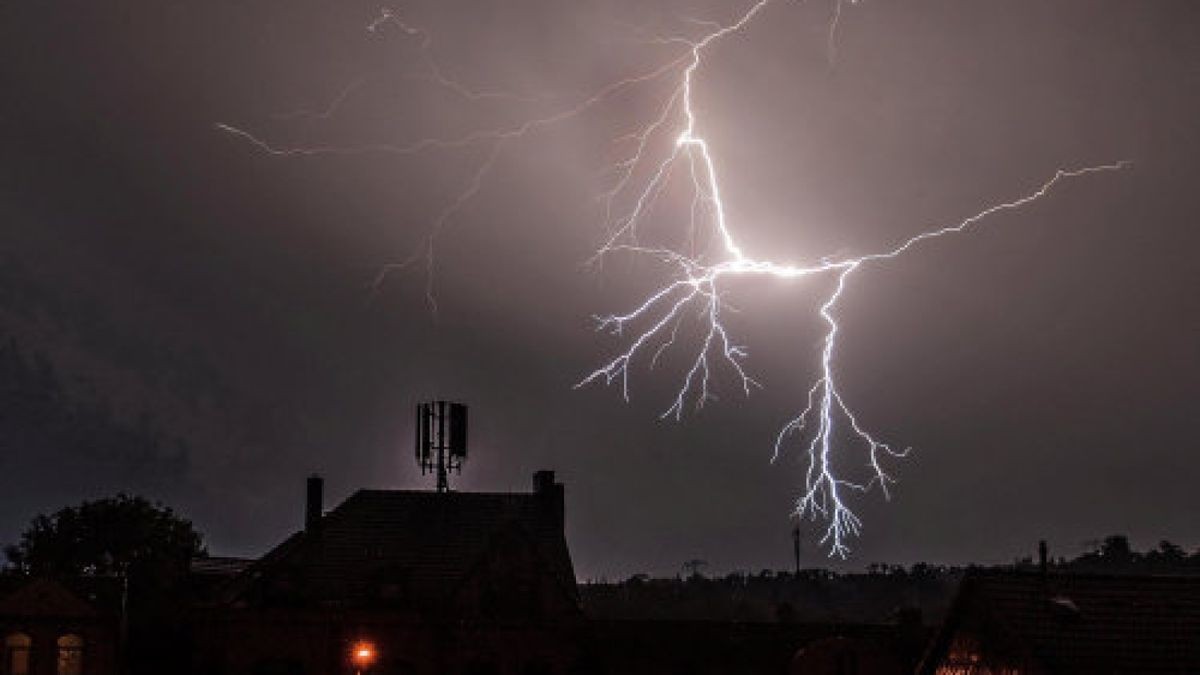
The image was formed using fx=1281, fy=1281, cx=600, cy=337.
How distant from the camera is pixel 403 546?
147 feet

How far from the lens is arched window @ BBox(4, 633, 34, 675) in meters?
43.2

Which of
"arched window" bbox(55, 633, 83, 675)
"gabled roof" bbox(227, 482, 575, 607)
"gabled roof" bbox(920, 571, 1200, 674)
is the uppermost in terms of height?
"gabled roof" bbox(227, 482, 575, 607)

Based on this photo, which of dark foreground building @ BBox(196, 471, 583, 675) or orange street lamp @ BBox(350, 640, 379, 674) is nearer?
orange street lamp @ BBox(350, 640, 379, 674)

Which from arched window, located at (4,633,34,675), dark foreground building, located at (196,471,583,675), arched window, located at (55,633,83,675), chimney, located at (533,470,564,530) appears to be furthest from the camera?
chimney, located at (533,470,564,530)

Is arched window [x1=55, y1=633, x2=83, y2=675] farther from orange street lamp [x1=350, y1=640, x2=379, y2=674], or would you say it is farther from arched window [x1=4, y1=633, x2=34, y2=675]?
orange street lamp [x1=350, y1=640, x2=379, y2=674]

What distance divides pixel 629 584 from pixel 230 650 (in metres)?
85.1

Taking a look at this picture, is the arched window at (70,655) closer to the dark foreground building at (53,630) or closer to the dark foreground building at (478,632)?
the dark foreground building at (53,630)

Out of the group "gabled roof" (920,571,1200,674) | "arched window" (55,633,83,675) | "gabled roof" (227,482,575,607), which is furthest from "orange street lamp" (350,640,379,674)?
"gabled roof" (920,571,1200,674)

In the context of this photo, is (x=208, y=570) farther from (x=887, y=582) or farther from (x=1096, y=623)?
(x=887, y=582)

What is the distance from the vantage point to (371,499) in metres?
46.9

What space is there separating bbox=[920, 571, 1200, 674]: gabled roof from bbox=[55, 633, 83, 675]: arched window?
30.6 metres

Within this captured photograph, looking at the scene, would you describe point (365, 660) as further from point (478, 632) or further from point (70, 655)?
point (70, 655)

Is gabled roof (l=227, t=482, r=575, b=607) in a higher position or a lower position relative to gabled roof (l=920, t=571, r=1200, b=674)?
higher

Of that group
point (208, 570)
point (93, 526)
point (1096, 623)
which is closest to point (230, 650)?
point (208, 570)
